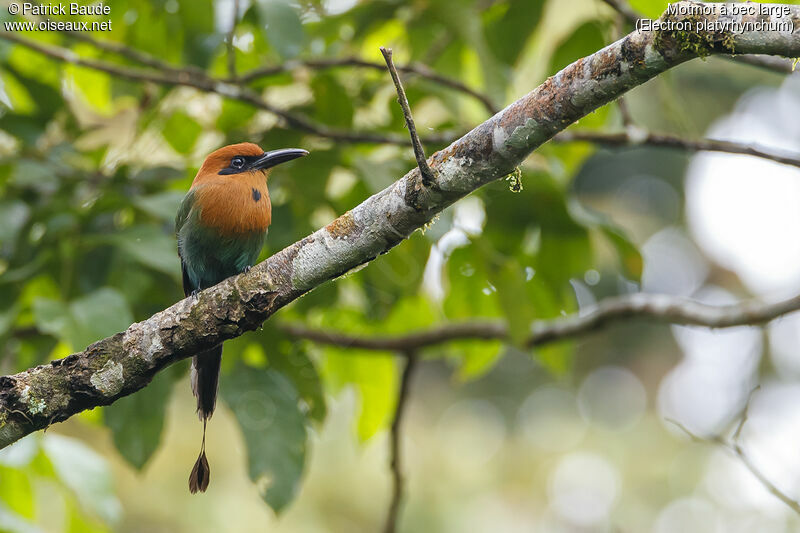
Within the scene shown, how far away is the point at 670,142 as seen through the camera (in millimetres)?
3342

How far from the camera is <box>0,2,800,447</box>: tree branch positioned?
178cm

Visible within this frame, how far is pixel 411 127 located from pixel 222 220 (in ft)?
4.92

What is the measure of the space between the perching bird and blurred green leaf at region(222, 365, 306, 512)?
0.13m

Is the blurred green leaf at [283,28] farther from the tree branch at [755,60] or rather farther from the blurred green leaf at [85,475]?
the blurred green leaf at [85,475]

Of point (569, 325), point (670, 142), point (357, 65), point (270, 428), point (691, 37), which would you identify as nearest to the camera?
point (691, 37)

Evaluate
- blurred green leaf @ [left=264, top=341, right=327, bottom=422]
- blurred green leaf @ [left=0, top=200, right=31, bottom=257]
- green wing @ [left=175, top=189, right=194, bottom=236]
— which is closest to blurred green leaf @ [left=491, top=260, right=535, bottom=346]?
blurred green leaf @ [left=264, top=341, right=327, bottom=422]

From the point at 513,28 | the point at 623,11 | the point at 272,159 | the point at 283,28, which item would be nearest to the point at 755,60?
the point at 623,11

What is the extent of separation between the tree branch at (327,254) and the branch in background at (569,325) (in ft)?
4.25

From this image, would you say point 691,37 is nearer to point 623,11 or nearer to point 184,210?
point 623,11

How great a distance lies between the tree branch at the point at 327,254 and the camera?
178cm

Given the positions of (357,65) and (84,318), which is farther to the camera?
(357,65)

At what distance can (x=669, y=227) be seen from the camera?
44.6 feet

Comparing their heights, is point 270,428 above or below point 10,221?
below

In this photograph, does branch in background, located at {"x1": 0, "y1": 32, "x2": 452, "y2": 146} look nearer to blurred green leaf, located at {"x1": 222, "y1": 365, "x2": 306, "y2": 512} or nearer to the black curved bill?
the black curved bill
